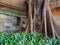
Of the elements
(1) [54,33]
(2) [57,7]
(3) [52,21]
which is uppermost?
(2) [57,7]

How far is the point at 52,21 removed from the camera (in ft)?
11.4

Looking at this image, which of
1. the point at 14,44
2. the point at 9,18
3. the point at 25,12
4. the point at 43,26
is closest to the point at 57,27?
the point at 43,26

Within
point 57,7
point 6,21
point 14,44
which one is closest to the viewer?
point 14,44

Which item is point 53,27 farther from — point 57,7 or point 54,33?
point 57,7

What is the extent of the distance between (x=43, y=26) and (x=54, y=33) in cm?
26

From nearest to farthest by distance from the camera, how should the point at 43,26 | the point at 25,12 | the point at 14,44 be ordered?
the point at 14,44, the point at 43,26, the point at 25,12

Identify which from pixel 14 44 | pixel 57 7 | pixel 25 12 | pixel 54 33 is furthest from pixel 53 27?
pixel 14 44

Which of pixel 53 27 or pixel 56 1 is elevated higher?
pixel 56 1

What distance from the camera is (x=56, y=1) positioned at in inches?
177

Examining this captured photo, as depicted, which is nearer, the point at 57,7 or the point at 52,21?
the point at 52,21

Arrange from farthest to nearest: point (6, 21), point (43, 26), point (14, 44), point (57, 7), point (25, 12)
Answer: point (57, 7)
point (25, 12)
point (6, 21)
point (43, 26)
point (14, 44)

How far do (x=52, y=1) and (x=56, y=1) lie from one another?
0.11 meters

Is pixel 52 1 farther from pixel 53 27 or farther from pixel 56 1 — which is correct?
pixel 53 27

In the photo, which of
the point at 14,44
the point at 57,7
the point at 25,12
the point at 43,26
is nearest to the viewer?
the point at 14,44
